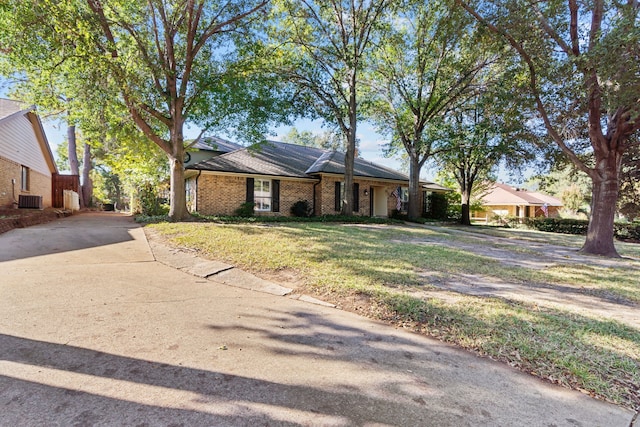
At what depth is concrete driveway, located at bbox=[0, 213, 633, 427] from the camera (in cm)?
204

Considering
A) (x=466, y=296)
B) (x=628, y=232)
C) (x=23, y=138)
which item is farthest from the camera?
(x=628, y=232)

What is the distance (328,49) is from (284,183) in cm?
698

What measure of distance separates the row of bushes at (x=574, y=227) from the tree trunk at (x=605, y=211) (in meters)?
9.55

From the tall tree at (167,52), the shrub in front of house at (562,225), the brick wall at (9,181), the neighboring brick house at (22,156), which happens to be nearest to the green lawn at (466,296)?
the tall tree at (167,52)

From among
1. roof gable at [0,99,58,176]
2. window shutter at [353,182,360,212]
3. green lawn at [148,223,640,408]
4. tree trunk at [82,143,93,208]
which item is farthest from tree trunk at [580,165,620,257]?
tree trunk at [82,143,93,208]

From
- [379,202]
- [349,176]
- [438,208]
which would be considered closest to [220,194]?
[349,176]

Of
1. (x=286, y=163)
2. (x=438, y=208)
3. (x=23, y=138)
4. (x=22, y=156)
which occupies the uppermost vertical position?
(x=23, y=138)

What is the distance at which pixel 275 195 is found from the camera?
658 inches

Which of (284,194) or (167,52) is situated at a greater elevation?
(167,52)

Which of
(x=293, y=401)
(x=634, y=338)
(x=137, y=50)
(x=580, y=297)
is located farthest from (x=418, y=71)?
(x=293, y=401)

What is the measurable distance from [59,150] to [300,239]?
37.3 metres

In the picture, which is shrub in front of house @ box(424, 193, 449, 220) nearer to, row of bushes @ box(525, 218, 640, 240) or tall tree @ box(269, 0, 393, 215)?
row of bushes @ box(525, 218, 640, 240)

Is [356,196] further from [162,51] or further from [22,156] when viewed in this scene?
[22,156]

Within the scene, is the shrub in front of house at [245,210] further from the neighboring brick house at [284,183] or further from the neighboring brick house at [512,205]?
the neighboring brick house at [512,205]
